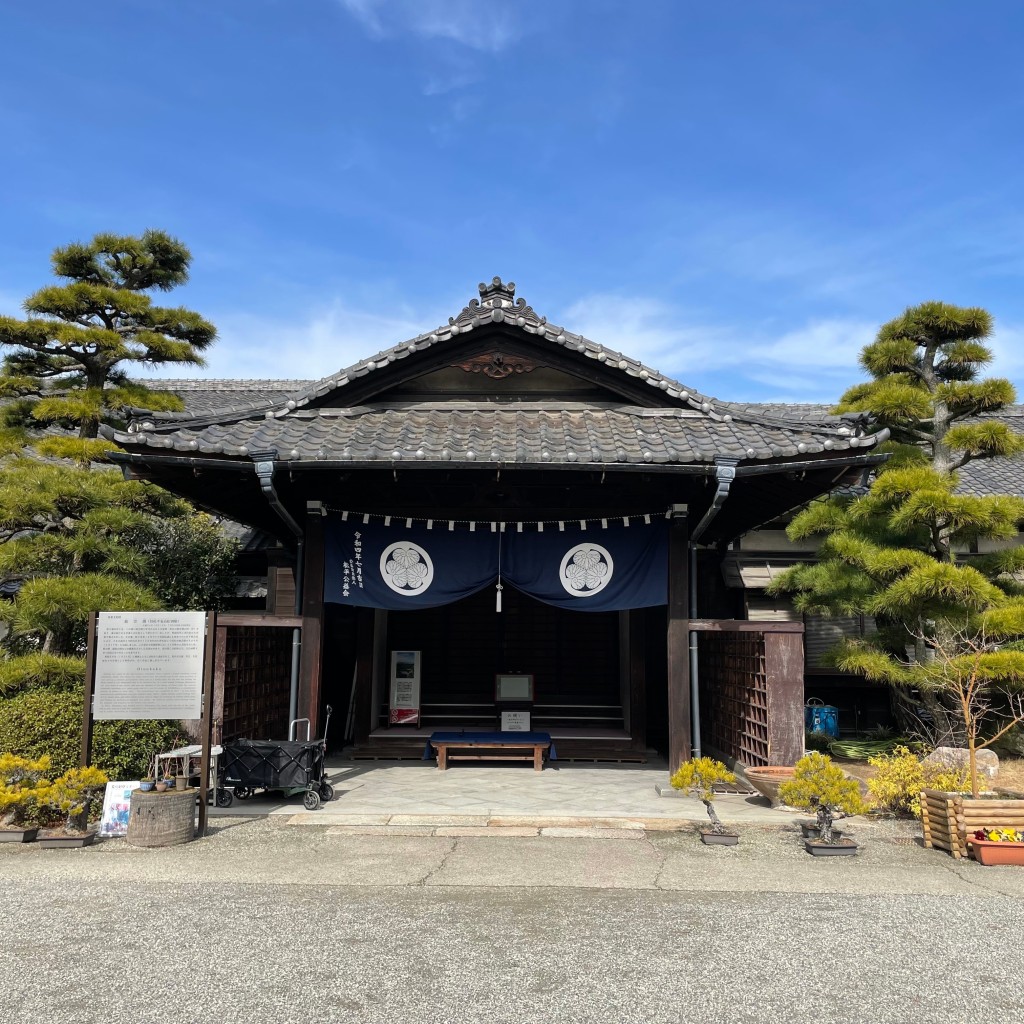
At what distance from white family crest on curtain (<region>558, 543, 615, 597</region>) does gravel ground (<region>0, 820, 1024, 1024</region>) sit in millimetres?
3218

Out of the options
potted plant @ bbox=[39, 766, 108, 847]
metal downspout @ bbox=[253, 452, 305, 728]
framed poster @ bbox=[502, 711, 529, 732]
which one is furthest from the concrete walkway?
framed poster @ bbox=[502, 711, 529, 732]

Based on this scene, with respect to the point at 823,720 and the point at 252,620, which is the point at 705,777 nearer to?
the point at 252,620

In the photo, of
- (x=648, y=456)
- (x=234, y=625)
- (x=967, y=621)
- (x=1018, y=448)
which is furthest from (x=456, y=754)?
(x=1018, y=448)

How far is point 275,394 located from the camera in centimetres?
2300

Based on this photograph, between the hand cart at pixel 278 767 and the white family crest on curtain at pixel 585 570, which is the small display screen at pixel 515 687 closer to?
the white family crest on curtain at pixel 585 570

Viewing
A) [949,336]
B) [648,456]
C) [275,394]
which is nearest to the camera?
[648,456]

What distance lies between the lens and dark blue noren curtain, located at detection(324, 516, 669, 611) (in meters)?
9.73

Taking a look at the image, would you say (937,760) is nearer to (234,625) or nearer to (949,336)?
(949,336)

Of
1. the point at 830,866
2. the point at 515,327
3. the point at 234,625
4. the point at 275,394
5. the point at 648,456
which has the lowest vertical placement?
the point at 830,866

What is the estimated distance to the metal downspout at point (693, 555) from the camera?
28.1ft

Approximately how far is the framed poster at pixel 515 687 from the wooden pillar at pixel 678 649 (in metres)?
4.09

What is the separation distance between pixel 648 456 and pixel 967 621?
4.68 meters

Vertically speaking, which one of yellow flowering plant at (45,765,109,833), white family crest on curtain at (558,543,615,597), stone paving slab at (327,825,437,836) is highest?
white family crest on curtain at (558,543,615,597)

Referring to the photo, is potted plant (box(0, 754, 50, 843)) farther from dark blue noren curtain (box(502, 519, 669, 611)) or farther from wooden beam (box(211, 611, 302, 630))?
dark blue noren curtain (box(502, 519, 669, 611))
